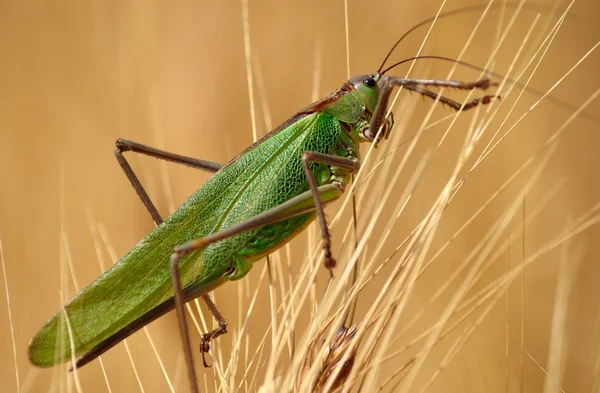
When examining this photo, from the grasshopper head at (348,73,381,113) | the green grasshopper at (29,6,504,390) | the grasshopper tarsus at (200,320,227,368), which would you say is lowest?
the grasshopper tarsus at (200,320,227,368)

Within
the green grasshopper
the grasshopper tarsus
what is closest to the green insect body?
the green grasshopper

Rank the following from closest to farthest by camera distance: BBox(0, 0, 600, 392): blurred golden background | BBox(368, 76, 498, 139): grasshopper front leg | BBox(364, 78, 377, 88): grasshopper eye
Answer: BBox(368, 76, 498, 139): grasshopper front leg
BBox(364, 78, 377, 88): grasshopper eye
BBox(0, 0, 600, 392): blurred golden background

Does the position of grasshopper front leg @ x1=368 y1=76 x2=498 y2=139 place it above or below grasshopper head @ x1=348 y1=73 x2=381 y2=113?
below

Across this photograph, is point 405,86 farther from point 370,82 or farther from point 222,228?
point 222,228

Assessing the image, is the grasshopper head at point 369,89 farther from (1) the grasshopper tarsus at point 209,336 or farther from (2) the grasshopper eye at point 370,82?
(1) the grasshopper tarsus at point 209,336

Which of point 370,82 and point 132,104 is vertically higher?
point 132,104

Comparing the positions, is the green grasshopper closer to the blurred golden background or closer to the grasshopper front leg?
the grasshopper front leg

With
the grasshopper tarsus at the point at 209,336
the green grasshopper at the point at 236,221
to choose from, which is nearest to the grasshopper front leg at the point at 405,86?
the green grasshopper at the point at 236,221

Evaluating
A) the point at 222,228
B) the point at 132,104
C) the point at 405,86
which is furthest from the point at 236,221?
the point at 132,104
